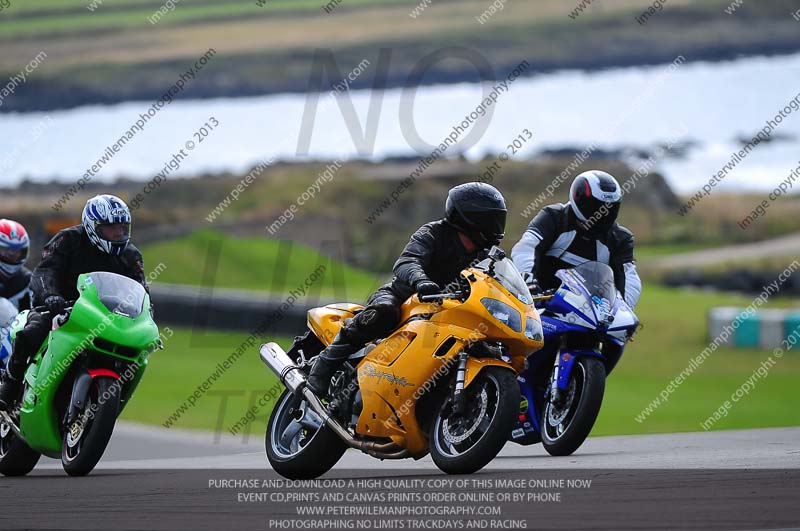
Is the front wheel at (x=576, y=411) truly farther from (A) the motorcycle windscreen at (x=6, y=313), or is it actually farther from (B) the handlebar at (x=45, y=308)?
(A) the motorcycle windscreen at (x=6, y=313)

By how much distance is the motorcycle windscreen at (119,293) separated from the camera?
11.1m

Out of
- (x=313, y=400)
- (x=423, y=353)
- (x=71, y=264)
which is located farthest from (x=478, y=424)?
(x=71, y=264)

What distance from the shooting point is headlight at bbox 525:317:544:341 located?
9039 millimetres

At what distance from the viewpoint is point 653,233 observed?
38.5 metres

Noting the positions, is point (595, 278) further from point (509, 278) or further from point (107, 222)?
point (107, 222)

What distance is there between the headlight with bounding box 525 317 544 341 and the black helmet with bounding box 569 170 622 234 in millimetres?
2675

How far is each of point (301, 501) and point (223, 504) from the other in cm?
43

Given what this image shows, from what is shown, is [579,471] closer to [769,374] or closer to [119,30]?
[769,374]

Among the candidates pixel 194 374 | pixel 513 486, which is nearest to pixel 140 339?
pixel 513 486

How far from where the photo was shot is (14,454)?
11.9 metres

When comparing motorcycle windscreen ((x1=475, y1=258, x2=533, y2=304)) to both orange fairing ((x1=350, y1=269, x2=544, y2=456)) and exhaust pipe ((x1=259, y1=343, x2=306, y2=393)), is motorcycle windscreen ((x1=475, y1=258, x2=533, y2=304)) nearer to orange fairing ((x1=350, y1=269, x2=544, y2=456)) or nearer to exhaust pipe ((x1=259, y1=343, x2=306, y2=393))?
orange fairing ((x1=350, y1=269, x2=544, y2=456))

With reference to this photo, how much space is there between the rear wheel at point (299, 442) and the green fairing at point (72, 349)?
146 cm

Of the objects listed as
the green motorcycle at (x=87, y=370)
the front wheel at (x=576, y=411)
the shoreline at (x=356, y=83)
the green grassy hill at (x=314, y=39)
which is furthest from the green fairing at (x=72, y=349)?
the green grassy hill at (x=314, y=39)

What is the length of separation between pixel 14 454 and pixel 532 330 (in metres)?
4.94
